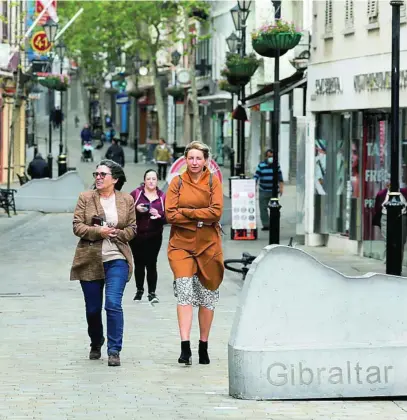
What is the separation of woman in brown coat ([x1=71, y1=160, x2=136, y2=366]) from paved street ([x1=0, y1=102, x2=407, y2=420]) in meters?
0.43

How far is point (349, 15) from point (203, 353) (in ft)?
51.4

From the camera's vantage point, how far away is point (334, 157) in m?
28.2

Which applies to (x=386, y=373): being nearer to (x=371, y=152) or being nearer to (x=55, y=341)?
(x=55, y=341)

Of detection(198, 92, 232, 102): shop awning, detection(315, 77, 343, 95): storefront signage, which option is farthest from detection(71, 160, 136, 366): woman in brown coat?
detection(198, 92, 232, 102): shop awning

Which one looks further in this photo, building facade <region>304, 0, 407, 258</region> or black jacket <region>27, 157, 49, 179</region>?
black jacket <region>27, 157, 49, 179</region>

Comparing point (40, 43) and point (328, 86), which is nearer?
point (328, 86)

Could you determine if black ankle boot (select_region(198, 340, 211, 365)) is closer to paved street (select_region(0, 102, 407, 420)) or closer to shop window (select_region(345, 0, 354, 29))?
paved street (select_region(0, 102, 407, 420))

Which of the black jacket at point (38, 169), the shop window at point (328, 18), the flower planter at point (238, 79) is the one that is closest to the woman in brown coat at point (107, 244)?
the shop window at point (328, 18)

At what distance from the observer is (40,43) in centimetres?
5247

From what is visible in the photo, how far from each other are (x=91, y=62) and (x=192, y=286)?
86931mm

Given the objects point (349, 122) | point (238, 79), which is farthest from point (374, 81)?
point (238, 79)

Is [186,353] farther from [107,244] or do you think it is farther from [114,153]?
[114,153]

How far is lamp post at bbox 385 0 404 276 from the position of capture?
655 inches

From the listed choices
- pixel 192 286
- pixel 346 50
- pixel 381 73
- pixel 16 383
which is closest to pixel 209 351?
pixel 192 286
